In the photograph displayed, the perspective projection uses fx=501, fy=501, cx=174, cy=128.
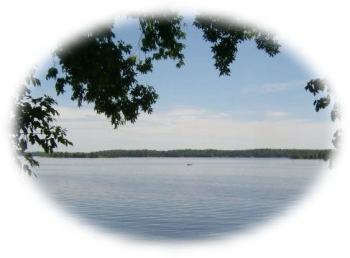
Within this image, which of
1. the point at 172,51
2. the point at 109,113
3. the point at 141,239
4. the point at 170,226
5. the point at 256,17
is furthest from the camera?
the point at 170,226

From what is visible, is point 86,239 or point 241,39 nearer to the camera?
point 241,39

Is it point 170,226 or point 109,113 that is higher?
point 109,113

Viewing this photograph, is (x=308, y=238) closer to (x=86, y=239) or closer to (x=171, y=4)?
(x=86, y=239)

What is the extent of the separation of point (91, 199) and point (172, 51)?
34830 millimetres

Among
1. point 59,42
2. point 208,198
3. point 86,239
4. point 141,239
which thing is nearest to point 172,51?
point 59,42

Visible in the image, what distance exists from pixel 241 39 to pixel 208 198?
35.3m

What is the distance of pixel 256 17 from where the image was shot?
1263cm

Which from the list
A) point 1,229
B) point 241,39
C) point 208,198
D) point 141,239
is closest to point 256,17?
point 241,39

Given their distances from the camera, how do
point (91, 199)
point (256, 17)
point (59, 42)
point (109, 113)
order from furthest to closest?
point (91, 199) → point (256, 17) → point (109, 113) → point (59, 42)

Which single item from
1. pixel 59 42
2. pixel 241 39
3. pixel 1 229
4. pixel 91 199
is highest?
pixel 241 39

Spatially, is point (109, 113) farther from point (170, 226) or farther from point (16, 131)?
point (170, 226)

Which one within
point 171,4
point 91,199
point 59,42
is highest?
point 171,4

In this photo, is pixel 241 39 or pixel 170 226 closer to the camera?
pixel 241 39

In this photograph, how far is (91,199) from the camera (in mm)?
46375
